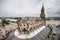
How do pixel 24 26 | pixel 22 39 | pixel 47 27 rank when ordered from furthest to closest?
1. pixel 47 27
2. pixel 24 26
3. pixel 22 39

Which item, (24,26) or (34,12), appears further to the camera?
(34,12)

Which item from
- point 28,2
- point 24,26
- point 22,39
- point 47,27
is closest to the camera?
point 22,39

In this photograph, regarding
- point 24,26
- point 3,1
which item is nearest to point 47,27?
point 3,1

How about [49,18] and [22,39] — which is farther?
[49,18]

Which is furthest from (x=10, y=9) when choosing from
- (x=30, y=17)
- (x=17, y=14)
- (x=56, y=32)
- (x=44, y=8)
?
(x=56, y=32)

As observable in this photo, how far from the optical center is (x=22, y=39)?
4.82 meters

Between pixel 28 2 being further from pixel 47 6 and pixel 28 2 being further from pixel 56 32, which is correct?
pixel 56 32

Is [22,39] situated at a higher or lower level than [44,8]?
lower

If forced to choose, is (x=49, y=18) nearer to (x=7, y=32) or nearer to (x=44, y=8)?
(x=44, y=8)

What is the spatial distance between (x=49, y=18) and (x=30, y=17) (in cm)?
65

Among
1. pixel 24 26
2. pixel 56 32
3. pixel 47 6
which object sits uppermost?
pixel 47 6

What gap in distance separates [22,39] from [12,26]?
1956 millimetres

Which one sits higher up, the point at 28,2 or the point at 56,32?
the point at 28,2

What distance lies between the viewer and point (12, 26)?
6715 mm
